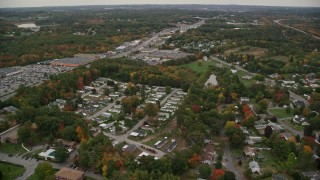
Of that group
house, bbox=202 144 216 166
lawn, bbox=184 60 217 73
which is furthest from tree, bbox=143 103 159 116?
lawn, bbox=184 60 217 73

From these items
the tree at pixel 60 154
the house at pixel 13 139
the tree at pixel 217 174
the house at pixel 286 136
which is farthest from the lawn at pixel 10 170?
the house at pixel 286 136

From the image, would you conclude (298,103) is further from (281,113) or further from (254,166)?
(254,166)

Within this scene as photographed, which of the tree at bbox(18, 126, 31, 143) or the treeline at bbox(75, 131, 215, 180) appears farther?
the tree at bbox(18, 126, 31, 143)

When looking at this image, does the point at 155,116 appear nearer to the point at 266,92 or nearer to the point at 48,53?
the point at 266,92

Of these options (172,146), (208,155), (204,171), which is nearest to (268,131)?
(208,155)

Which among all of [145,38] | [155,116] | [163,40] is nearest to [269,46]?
[163,40]

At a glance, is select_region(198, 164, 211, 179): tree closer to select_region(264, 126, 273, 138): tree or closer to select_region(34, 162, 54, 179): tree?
select_region(264, 126, 273, 138): tree
